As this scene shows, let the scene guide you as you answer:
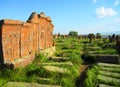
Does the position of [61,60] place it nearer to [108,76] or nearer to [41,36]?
[41,36]

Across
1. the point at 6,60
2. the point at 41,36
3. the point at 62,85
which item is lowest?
the point at 62,85

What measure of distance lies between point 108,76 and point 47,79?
8.27ft

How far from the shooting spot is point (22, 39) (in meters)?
10.8

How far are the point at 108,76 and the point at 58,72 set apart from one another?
1968mm

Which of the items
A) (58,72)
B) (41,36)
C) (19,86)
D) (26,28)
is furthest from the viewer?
(41,36)

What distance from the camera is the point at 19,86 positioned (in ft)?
22.4

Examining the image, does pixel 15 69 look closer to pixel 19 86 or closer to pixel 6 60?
pixel 6 60

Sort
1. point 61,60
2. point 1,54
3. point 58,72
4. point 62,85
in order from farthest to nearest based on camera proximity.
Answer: point 61,60
point 1,54
point 58,72
point 62,85

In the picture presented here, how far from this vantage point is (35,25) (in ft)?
41.5

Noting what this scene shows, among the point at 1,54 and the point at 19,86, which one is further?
the point at 1,54

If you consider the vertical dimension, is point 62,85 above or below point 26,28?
below

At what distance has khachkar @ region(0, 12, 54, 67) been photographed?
8930 mm

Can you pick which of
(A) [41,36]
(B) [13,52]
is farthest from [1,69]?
(A) [41,36]

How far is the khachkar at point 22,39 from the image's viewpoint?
8.93 m
